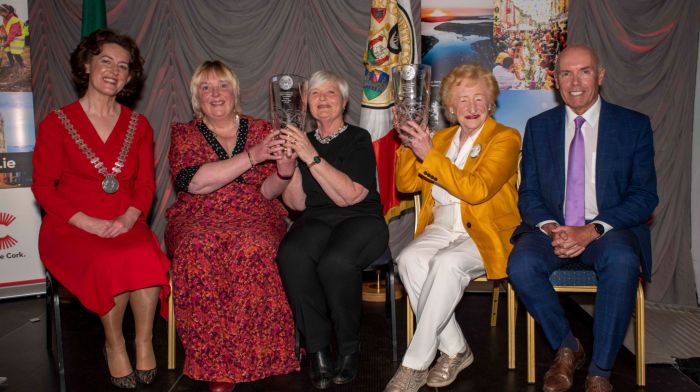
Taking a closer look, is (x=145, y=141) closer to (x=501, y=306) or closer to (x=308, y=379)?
(x=308, y=379)

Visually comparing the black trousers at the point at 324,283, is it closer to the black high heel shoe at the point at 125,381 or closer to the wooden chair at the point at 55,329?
the black high heel shoe at the point at 125,381

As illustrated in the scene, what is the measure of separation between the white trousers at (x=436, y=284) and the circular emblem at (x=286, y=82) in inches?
39.4

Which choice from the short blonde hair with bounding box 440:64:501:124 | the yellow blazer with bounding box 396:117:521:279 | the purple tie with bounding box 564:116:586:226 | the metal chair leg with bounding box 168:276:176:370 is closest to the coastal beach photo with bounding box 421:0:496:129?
the short blonde hair with bounding box 440:64:501:124

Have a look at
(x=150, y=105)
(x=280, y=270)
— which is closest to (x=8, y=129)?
(x=150, y=105)

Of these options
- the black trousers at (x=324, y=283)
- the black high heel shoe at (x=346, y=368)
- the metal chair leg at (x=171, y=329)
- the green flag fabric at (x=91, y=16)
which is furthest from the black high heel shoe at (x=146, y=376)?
the green flag fabric at (x=91, y=16)

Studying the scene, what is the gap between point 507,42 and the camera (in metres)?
4.76

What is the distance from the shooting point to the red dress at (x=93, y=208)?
2.74 metres

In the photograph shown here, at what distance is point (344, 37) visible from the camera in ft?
16.5

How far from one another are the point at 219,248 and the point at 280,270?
0.31 metres

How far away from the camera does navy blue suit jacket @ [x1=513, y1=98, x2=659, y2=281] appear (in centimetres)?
275

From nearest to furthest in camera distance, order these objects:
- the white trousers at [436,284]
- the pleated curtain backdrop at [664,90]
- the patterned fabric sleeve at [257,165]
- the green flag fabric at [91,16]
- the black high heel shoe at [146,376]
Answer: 1. the white trousers at [436,284]
2. the black high heel shoe at [146,376]
3. the patterned fabric sleeve at [257,165]
4. the green flag fabric at [91,16]
5. the pleated curtain backdrop at [664,90]

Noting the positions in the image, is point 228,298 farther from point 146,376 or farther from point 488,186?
point 488,186

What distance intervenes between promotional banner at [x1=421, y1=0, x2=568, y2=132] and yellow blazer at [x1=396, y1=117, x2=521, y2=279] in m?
1.85

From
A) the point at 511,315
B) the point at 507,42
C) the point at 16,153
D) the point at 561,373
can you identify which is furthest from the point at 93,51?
the point at 507,42
